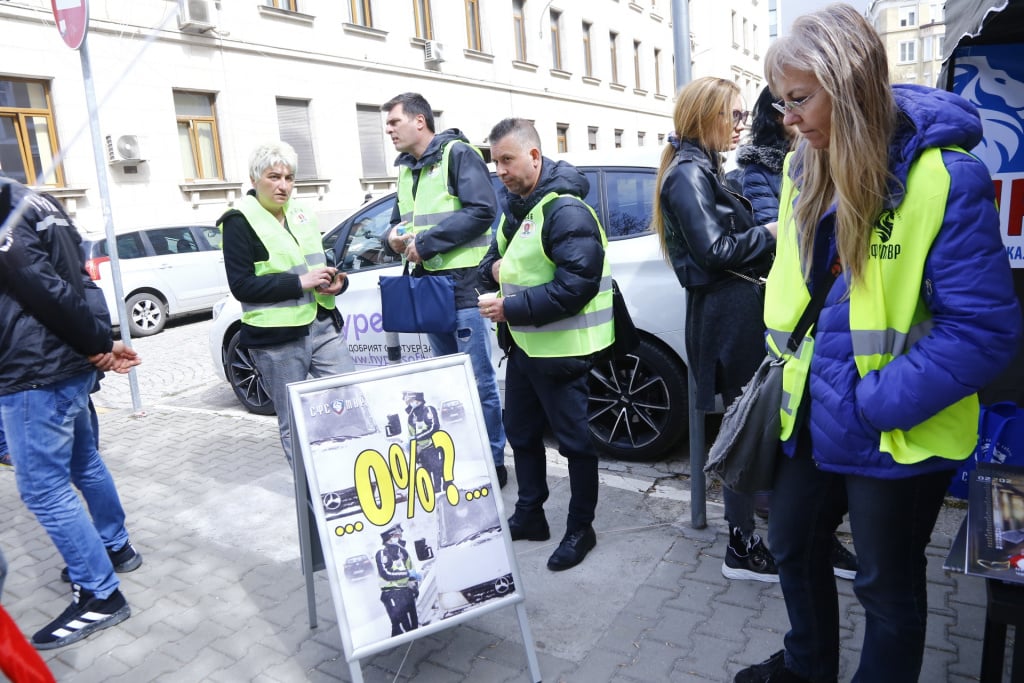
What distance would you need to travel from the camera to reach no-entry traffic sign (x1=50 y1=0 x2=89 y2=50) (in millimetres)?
5215

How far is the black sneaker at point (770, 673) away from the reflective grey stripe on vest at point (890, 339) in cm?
112

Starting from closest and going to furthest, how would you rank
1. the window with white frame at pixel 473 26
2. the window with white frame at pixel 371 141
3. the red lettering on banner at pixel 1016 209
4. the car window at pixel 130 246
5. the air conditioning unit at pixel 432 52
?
1. the red lettering on banner at pixel 1016 209
2. the car window at pixel 130 246
3. the window with white frame at pixel 371 141
4. the air conditioning unit at pixel 432 52
5. the window with white frame at pixel 473 26

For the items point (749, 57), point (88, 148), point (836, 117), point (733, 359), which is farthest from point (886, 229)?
point (749, 57)

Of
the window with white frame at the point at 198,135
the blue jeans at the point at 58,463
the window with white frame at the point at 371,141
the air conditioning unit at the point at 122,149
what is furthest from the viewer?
the window with white frame at the point at 371,141

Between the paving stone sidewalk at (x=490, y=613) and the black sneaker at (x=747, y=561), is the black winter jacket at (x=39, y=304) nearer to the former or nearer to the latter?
the paving stone sidewalk at (x=490, y=613)

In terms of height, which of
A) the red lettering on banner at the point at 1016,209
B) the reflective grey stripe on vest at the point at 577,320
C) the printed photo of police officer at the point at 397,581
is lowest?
the printed photo of police officer at the point at 397,581

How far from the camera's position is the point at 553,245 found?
2980 millimetres

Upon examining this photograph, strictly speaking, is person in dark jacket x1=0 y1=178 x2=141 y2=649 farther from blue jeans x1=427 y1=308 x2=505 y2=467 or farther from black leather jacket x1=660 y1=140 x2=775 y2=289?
black leather jacket x1=660 y1=140 x2=775 y2=289

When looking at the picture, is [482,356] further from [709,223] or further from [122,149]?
[122,149]

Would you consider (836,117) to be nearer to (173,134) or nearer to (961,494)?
(961,494)

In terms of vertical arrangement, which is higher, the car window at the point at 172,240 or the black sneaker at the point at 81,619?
the car window at the point at 172,240

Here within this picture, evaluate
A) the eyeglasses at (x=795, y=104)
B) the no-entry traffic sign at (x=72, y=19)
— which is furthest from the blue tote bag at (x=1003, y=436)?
the no-entry traffic sign at (x=72, y=19)

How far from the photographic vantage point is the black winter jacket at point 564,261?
9.62 feet

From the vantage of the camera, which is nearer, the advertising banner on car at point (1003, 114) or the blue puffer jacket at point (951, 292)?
the blue puffer jacket at point (951, 292)
